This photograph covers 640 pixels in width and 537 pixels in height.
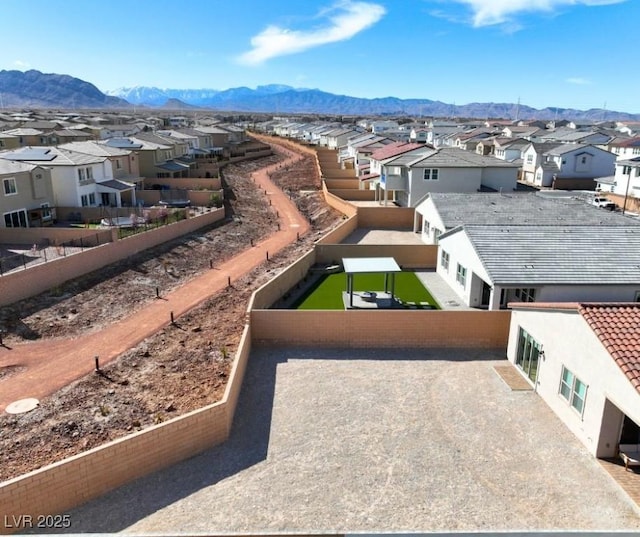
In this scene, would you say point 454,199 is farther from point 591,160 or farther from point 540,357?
point 591,160

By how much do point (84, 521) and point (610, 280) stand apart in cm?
2155

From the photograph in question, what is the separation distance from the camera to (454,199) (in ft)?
120

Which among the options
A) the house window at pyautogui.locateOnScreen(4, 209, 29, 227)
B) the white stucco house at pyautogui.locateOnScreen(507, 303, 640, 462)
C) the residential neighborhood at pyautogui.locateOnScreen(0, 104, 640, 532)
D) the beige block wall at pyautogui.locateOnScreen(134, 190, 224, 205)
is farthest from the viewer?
the beige block wall at pyautogui.locateOnScreen(134, 190, 224, 205)

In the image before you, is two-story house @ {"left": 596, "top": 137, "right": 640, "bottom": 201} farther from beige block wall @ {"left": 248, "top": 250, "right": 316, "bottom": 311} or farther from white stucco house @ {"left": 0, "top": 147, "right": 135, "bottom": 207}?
white stucco house @ {"left": 0, "top": 147, "right": 135, "bottom": 207}

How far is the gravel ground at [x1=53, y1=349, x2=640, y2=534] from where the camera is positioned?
39.7 ft

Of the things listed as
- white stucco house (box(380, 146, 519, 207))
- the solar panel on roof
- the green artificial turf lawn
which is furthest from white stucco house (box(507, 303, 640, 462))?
the solar panel on roof

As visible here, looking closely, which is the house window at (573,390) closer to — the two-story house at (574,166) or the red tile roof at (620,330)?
the red tile roof at (620,330)

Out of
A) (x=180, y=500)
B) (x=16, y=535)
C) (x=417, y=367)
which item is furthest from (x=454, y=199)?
(x=16, y=535)

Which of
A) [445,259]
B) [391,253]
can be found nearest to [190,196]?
[391,253]

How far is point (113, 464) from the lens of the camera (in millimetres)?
13172

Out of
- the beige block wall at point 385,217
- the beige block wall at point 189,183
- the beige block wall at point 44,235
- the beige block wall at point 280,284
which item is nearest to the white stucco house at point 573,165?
the beige block wall at point 385,217

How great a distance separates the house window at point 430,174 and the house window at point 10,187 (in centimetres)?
3234

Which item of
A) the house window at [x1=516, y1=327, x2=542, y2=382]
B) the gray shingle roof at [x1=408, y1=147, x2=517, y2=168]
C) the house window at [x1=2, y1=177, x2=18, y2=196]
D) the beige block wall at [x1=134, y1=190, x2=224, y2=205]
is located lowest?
the house window at [x1=516, y1=327, x2=542, y2=382]

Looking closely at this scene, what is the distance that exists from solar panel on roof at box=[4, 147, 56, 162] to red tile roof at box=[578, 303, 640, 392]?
42857mm
